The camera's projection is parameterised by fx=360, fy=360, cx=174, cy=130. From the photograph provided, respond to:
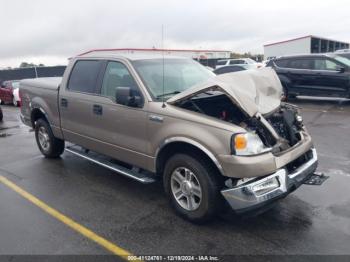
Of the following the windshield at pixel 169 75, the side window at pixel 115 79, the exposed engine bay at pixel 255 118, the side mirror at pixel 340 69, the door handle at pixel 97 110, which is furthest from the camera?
the side mirror at pixel 340 69

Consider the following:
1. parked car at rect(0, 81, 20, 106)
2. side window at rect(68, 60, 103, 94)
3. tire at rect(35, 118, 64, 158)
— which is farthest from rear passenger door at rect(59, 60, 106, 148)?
parked car at rect(0, 81, 20, 106)

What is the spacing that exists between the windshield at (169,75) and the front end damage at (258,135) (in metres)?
0.44

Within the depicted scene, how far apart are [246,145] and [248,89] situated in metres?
0.86

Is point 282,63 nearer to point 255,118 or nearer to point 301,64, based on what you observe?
point 301,64

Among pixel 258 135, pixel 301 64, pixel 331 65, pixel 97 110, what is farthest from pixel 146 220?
pixel 301 64

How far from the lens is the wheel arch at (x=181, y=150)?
3.72 m

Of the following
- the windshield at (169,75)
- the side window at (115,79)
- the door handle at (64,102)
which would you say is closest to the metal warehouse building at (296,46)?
the windshield at (169,75)

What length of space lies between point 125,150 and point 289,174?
2.11 meters

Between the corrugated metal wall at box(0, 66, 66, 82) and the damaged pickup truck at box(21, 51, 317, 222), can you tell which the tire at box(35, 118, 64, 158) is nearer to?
the damaged pickup truck at box(21, 51, 317, 222)

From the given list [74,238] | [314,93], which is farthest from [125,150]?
[314,93]

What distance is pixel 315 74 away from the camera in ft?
40.8

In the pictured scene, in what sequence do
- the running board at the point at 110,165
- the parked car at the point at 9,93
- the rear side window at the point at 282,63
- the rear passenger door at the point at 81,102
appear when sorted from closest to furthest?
the running board at the point at 110,165, the rear passenger door at the point at 81,102, the rear side window at the point at 282,63, the parked car at the point at 9,93

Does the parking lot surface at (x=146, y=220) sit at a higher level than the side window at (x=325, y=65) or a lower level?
lower

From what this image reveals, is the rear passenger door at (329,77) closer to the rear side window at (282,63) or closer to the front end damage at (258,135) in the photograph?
the rear side window at (282,63)
